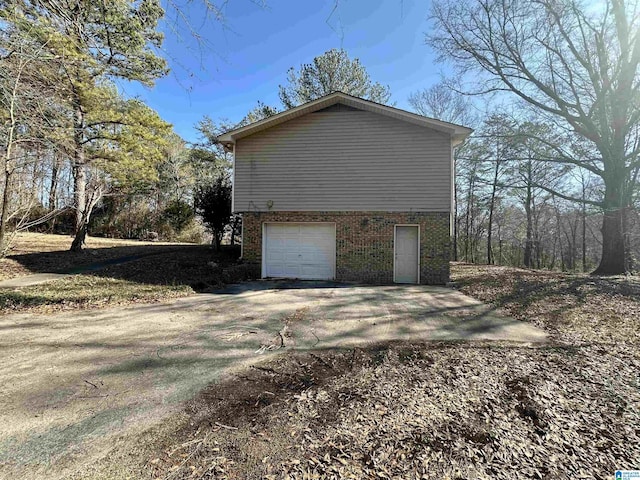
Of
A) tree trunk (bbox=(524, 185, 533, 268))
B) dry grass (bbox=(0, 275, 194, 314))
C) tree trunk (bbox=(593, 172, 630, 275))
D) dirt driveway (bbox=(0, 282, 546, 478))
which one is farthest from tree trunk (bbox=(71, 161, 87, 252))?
tree trunk (bbox=(524, 185, 533, 268))

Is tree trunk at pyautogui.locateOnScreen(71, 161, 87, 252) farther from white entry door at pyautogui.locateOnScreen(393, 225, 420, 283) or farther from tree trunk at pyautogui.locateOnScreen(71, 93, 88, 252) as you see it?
white entry door at pyautogui.locateOnScreen(393, 225, 420, 283)

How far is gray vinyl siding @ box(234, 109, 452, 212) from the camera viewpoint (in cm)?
959

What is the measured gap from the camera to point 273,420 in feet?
7.43

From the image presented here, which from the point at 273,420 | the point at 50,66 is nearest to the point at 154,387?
the point at 273,420

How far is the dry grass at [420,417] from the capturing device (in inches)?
72.2

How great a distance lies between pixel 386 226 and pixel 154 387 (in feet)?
26.7

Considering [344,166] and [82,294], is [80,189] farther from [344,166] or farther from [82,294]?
[344,166]

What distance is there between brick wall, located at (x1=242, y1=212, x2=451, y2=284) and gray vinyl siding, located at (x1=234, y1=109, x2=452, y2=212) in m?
0.27

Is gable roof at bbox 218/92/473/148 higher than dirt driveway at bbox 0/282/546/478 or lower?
higher

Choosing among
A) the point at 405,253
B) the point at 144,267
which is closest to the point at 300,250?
the point at 405,253

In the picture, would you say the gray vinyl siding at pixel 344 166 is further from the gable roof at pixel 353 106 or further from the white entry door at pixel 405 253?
the white entry door at pixel 405 253

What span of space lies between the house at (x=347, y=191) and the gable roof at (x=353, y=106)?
4cm

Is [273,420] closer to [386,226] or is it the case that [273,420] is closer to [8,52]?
[8,52]

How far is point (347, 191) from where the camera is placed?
9922mm
